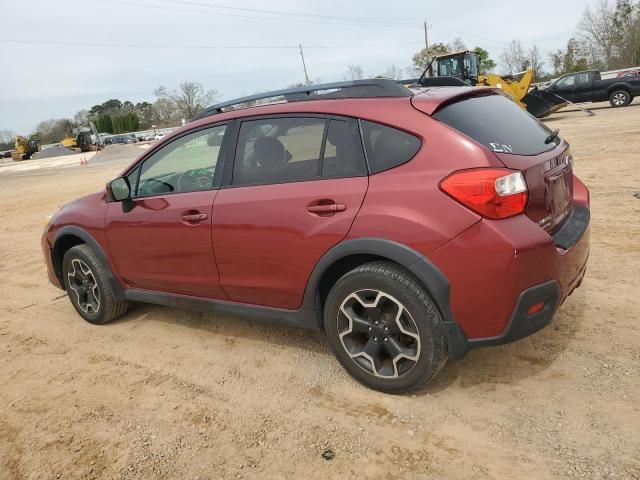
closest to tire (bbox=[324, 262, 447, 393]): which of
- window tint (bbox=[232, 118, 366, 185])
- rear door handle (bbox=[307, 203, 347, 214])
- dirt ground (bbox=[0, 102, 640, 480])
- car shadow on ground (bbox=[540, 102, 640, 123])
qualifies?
dirt ground (bbox=[0, 102, 640, 480])

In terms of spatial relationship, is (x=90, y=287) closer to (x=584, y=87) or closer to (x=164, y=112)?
(x=584, y=87)

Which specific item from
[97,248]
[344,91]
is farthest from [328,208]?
[97,248]

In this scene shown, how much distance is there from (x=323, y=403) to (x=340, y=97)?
1.77m

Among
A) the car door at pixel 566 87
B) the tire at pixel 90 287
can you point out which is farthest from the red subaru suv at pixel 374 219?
the car door at pixel 566 87

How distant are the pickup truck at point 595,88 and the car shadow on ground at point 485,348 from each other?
19.3 m

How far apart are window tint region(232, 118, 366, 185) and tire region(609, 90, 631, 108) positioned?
848 inches

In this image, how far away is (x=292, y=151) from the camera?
9.91 ft

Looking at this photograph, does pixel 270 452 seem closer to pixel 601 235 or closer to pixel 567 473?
pixel 567 473

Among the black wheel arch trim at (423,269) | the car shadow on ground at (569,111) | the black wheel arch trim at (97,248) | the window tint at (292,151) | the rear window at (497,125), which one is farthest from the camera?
the car shadow on ground at (569,111)

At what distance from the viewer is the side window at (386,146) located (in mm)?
2586

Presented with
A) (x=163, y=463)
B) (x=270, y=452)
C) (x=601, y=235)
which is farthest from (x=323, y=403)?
(x=601, y=235)

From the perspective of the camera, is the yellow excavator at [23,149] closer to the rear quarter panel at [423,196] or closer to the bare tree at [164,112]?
the bare tree at [164,112]

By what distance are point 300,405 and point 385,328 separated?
26.2 inches

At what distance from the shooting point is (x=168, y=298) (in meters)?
3.74
